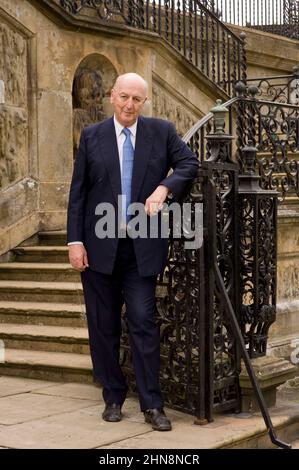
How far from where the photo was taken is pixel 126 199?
18.7 feet

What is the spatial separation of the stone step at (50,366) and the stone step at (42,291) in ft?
2.68

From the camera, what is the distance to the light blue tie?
18.7 ft

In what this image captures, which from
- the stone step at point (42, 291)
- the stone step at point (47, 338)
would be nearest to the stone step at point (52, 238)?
the stone step at point (42, 291)

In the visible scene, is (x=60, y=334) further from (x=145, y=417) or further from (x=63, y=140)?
(x=63, y=140)

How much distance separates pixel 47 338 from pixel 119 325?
1808 millimetres

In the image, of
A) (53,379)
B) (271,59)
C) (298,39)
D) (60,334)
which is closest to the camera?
(53,379)

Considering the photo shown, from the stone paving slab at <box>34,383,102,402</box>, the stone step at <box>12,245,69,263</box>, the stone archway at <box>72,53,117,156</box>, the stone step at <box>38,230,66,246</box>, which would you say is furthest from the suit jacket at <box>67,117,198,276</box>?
the stone archway at <box>72,53,117,156</box>

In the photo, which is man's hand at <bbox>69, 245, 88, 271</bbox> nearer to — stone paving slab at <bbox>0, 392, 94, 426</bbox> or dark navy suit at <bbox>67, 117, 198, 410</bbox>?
dark navy suit at <bbox>67, 117, 198, 410</bbox>

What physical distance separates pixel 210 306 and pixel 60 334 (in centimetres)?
208

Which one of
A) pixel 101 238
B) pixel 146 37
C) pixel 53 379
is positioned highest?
pixel 146 37

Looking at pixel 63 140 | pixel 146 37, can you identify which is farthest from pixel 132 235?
pixel 146 37

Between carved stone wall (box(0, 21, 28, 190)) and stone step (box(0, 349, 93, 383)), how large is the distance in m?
2.81

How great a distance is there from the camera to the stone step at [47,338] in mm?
7430

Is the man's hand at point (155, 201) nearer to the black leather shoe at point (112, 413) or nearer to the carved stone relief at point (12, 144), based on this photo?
the black leather shoe at point (112, 413)
